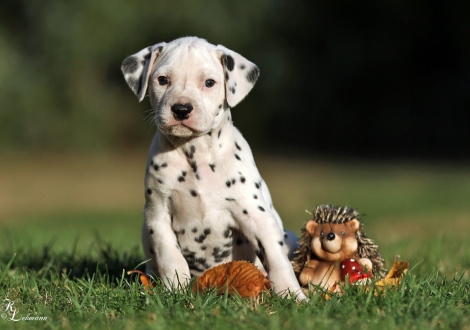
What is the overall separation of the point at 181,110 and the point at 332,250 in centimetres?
143

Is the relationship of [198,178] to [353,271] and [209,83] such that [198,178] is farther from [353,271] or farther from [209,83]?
[353,271]

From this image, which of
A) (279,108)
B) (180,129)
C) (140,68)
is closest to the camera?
(180,129)

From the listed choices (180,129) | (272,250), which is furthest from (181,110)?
(272,250)

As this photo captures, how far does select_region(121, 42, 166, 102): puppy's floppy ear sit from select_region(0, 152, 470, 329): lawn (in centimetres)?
135

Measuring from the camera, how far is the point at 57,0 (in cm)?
2009

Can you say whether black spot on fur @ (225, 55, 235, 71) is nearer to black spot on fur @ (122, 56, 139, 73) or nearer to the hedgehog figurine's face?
black spot on fur @ (122, 56, 139, 73)

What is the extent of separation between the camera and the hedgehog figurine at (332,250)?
484 cm

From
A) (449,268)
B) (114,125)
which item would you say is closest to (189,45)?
(449,268)

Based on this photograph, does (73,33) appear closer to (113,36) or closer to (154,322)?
(113,36)

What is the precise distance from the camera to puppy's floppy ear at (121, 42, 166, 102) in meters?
5.04

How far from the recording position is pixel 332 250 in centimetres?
484

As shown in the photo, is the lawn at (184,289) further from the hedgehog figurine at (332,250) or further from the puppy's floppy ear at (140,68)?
the puppy's floppy ear at (140,68)

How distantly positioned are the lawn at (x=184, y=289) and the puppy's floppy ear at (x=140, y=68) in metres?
1.35

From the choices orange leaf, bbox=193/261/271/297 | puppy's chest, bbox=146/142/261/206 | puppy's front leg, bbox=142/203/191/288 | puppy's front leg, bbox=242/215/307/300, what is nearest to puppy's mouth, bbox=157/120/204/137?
puppy's chest, bbox=146/142/261/206
